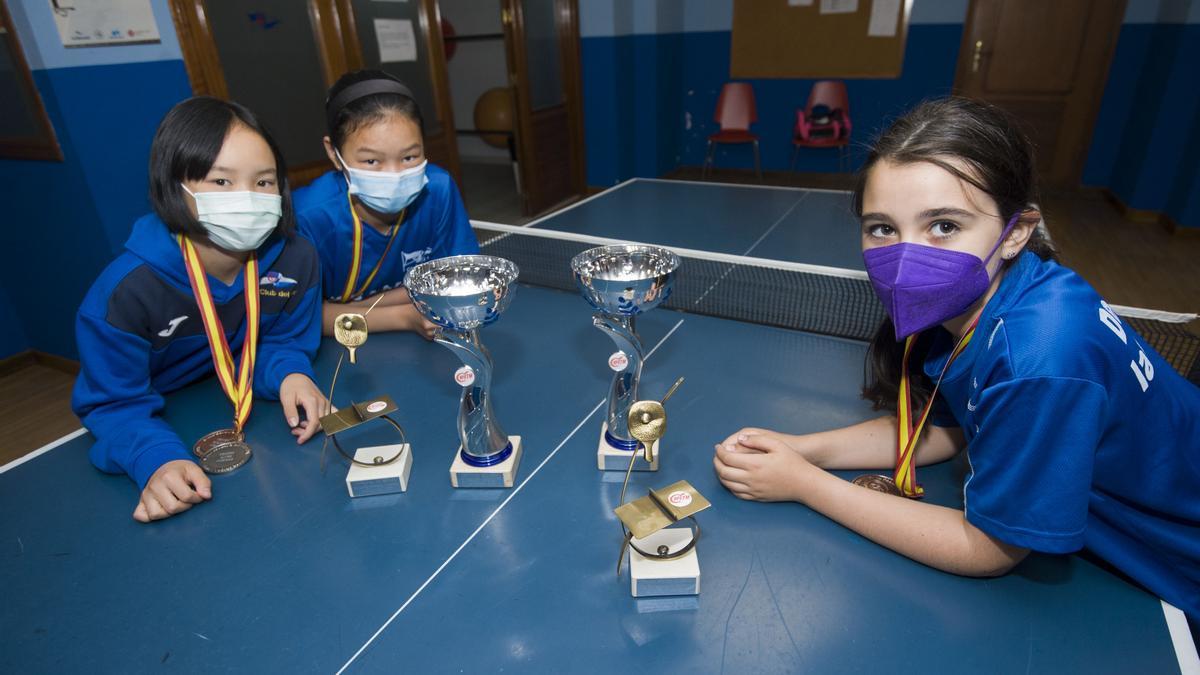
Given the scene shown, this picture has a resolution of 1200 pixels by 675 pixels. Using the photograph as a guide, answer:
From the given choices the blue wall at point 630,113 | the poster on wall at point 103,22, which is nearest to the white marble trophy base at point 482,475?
the blue wall at point 630,113

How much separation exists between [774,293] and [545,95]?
19.7 feet

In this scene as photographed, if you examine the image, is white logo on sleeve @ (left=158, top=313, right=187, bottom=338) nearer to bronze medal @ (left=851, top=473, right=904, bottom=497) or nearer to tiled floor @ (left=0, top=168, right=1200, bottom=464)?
bronze medal @ (left=851, top=473, right=904, bottom=497)

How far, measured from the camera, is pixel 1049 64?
23.0 feet

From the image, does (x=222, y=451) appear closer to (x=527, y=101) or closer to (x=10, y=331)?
(x=10, y=331)

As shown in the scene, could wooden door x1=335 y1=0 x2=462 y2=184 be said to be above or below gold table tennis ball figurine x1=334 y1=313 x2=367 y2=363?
above

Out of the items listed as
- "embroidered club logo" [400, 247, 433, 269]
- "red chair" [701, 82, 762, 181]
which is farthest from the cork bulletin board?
"embroidered club logo" [400, 247, 433, 269]

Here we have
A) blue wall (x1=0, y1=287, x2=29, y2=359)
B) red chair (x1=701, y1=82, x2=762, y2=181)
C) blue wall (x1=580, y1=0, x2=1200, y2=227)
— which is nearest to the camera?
blue wall (x1=0, y1=287, x2=29, y2=359)

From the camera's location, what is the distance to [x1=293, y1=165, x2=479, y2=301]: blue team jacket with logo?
2225 mm

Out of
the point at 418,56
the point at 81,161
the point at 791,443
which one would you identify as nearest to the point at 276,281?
the point at 791,443

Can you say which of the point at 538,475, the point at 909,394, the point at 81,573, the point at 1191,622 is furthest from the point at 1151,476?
the point at 81,573

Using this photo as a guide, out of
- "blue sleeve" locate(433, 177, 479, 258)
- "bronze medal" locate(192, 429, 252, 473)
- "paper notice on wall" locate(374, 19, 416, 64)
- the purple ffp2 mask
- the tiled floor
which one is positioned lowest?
the tiled floor

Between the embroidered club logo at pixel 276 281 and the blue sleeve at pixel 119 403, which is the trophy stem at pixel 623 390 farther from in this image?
the embroidered club logo at pixel 276 281

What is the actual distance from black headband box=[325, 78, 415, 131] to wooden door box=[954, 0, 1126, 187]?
7034 mm

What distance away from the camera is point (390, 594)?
1.13 meters
